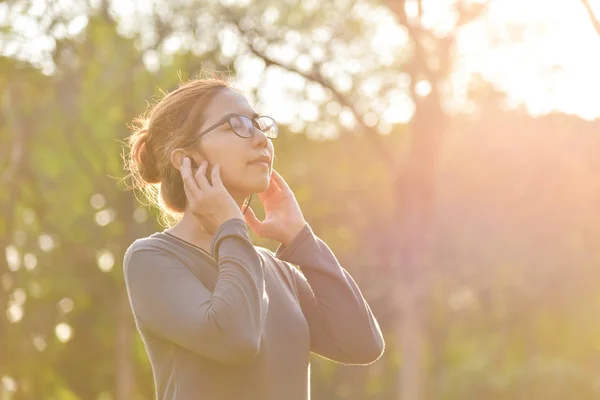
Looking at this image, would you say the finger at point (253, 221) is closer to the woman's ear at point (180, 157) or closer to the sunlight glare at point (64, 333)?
the woman's ear at point (180, 157)

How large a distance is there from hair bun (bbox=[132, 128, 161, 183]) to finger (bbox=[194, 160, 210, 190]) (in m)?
0.28

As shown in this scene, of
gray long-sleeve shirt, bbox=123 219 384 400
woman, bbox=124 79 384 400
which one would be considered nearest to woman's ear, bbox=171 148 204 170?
woman, bbox=124 79 384 400

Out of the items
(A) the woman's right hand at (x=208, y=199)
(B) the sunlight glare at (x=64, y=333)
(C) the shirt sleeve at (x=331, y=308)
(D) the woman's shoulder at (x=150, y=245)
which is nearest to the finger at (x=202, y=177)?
(A) the woman's right hand at (x=208, y=199)

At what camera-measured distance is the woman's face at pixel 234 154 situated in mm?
3744

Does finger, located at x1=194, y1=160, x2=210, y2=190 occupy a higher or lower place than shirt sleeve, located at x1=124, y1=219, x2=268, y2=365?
higher

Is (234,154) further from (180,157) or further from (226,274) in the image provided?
(226,274)

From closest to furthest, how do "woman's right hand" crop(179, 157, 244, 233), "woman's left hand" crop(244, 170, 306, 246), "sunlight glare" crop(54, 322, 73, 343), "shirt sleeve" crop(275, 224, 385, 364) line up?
"woman's right hand" crop(179, 157, 244, 233) < "shirt sleeve" crop(275, 224, 385, 364) < "woman's left hand" crop(244, 170, 306, 246) < "sunlight glare" crop(54, 322, 73, 343)

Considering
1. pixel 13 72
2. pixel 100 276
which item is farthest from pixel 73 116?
pixel 100 276

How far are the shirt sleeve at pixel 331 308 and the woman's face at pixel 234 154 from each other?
1.20 ft

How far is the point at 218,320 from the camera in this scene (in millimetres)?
3291

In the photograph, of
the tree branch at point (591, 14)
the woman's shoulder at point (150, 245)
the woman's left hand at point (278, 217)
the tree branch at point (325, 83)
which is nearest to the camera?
the woman's shoulder at point (150, 245)

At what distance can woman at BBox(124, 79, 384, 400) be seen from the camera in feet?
11.0

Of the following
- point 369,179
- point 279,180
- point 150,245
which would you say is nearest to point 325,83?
point 369,179

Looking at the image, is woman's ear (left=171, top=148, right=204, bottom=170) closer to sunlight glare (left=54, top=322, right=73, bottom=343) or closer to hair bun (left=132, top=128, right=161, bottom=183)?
hair bun (left=132, top=128, right=161, bottom=183)
